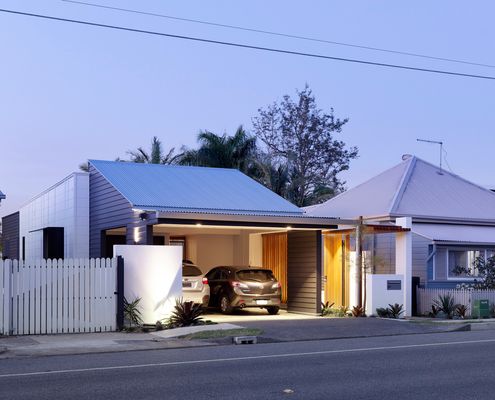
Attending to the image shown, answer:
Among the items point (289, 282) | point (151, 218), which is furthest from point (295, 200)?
point (151, 218)

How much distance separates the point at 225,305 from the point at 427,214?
9.19 meters

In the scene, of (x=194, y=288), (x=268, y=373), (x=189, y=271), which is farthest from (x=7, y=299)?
(x=268, y=373)

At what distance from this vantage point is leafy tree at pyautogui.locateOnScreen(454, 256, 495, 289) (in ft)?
81.4

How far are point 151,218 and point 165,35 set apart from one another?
16.7ft

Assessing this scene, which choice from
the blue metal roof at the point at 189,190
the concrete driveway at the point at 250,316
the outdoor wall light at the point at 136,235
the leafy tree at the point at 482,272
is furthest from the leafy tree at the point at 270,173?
the outdoor wall light at the point at 136,235

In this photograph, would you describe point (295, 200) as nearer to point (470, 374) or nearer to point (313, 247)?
point (313, 247)

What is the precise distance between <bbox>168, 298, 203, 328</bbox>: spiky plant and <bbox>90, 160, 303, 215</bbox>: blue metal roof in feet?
14.5

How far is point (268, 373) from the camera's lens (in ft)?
37.6

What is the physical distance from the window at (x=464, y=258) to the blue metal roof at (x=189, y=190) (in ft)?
19.7

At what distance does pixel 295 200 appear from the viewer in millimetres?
48438

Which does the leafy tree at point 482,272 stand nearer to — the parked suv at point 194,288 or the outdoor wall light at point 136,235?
the parked suv at point 194,288

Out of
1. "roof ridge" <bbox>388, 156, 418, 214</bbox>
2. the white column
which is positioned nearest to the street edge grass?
the white column

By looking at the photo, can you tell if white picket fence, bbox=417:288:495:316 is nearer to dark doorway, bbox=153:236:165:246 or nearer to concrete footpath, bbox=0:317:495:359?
concrete footpath, bbox=0:317:495:359

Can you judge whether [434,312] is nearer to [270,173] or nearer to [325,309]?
Result: [325,309]
